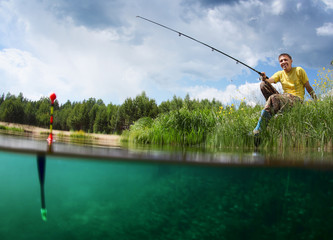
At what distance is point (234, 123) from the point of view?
27.6ft

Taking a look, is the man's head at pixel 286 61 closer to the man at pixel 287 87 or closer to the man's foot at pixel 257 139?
the man at pixel 287 87

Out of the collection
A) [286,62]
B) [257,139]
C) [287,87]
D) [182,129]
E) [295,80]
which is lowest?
[257,139]

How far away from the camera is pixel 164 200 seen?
6102 mm

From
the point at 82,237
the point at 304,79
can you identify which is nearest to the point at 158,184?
the point at 82,237

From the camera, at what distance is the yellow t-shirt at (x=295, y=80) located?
6.90 meters

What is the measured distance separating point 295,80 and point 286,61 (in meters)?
0.59

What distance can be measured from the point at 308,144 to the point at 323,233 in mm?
2808

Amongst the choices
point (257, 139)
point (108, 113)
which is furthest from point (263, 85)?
point (108, 113)

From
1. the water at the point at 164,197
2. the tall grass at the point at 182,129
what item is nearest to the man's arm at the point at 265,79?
the water at the point at 164,197

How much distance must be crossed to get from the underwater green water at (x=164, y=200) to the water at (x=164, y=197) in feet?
0.07

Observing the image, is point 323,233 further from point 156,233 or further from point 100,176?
point 100,176

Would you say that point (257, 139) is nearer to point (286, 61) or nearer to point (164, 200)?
point (286, 61)

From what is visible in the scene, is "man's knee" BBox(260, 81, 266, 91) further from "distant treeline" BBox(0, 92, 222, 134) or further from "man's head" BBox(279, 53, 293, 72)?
"distant treeline" BBox(0, 92, 222, 134)

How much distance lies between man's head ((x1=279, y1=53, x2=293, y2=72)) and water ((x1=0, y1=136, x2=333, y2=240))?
316cm
